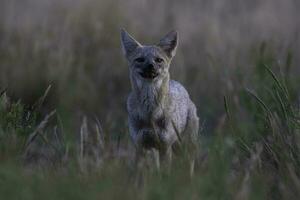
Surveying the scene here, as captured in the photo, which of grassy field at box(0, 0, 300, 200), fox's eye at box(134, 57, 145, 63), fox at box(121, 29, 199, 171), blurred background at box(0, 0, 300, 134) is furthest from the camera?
blurred background at box(0, 0, 300, 134)

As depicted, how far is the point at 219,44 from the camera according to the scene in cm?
1352

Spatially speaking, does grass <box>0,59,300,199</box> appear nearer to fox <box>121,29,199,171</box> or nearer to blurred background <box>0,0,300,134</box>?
fox <box>121,29,199,171</box>

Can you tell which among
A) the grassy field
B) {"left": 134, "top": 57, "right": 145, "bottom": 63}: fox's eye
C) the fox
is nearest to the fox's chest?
the fox

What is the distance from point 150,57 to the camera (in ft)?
27.0

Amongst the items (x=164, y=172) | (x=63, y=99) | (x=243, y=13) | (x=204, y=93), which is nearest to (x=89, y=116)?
(x=63, y=99)

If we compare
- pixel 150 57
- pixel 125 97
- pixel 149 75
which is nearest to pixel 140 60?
pixel 150 57

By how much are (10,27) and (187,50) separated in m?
2.74

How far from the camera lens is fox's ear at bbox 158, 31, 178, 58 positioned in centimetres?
857

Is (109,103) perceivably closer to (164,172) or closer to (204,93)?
(204,93)

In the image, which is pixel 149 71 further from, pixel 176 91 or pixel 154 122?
pixel 176 91

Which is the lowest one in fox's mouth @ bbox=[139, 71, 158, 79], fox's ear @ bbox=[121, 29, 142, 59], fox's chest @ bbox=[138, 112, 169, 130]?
fox's chest @ bbox=[138, 112, 169, 130]

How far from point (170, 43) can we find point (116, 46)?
15.3 ft

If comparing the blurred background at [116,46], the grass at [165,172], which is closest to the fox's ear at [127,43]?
the grass at [165,172]

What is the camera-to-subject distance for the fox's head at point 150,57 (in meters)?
8.10
